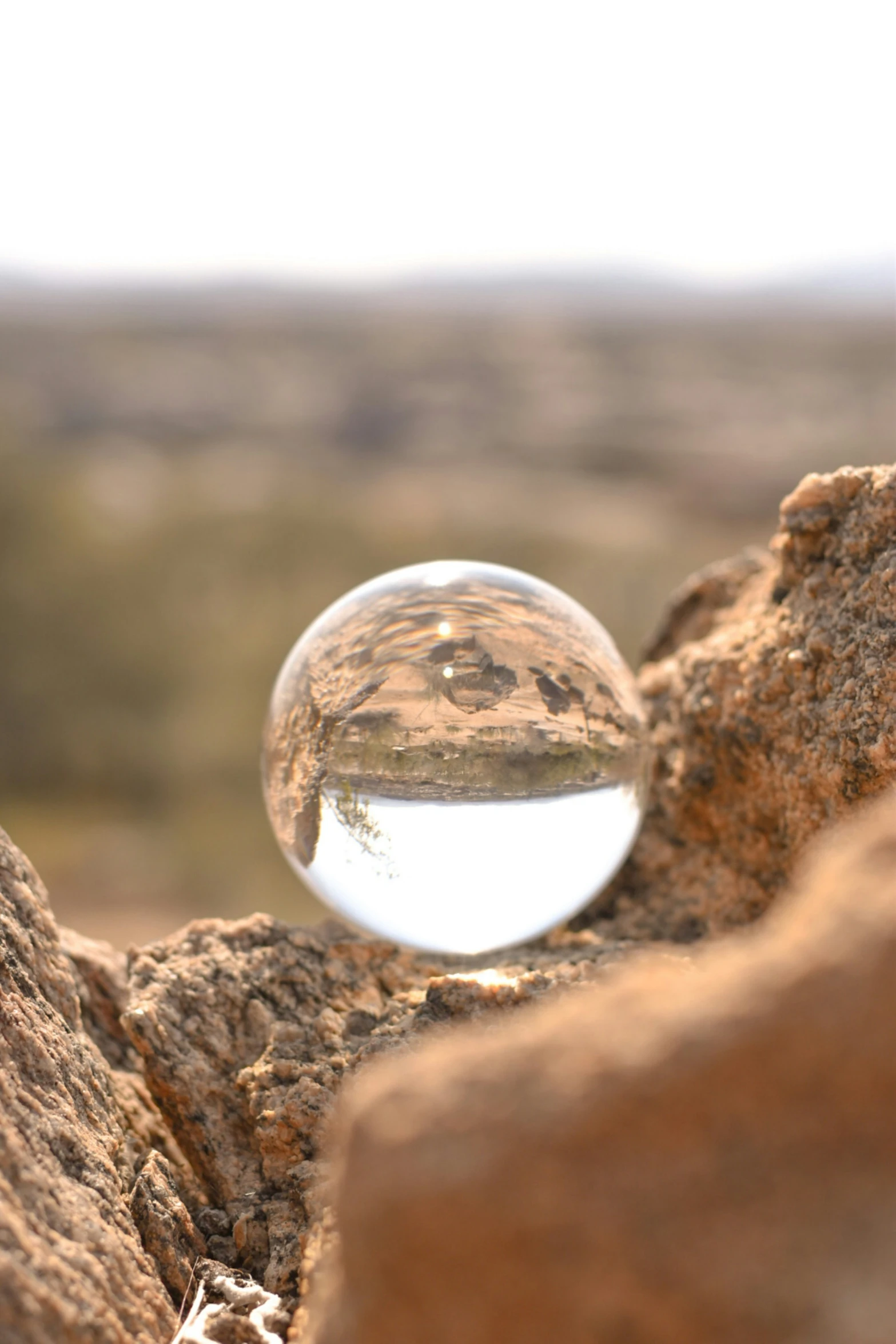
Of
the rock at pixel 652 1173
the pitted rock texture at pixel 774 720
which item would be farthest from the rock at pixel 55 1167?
the pitted rock texture at pixel 774 720

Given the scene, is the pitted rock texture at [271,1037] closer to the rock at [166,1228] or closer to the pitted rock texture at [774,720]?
the rock at [166,1228]

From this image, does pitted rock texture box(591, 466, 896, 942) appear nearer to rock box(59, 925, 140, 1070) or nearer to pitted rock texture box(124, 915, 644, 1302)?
pitted rock texture box(124, 915, 644, 1302)

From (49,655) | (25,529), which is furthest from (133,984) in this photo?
(25,529)

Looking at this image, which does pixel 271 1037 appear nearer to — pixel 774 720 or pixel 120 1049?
pixel 120 1049

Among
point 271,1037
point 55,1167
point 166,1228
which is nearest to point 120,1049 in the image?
point 271,1037

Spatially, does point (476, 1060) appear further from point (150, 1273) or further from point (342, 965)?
point (342, 965)
